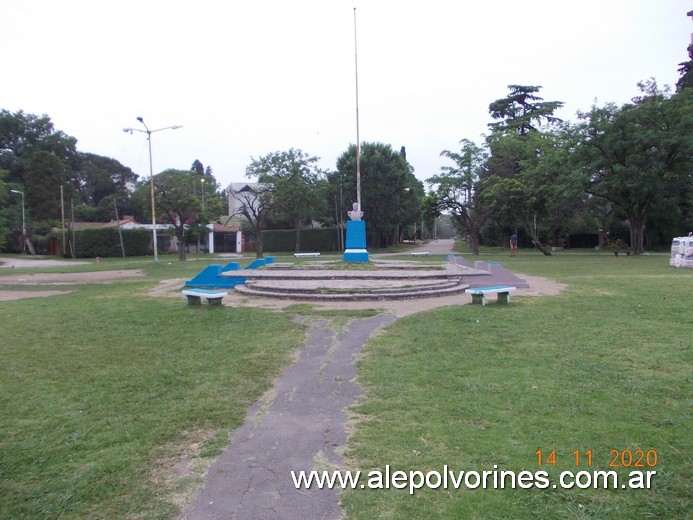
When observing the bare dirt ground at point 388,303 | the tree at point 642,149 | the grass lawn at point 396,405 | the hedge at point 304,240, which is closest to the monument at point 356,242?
the bare dirt ground at point 388,303

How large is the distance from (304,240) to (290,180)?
538 inches

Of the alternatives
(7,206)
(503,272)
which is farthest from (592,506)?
(7,206)

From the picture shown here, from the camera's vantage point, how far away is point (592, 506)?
274cm

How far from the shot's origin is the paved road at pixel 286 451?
280 cm

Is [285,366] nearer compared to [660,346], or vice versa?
[285,366]

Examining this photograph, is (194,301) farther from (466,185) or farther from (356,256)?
(466,185)

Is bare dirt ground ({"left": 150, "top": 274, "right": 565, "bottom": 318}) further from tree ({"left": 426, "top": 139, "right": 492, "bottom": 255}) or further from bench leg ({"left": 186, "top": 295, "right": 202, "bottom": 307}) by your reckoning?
tree ({"left": 426, "top": 139, "right": 492, "bottom": 255})

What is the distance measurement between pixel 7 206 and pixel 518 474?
53.4 meters

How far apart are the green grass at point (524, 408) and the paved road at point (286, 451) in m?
0.21

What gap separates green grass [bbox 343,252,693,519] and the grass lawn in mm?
16

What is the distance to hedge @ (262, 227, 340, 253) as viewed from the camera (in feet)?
155

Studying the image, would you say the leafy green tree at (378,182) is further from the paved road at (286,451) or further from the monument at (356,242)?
the paved road at (286,451)

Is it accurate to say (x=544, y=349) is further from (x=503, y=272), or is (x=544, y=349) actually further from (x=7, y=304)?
(x=7, y=304)

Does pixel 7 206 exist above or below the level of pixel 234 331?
above
